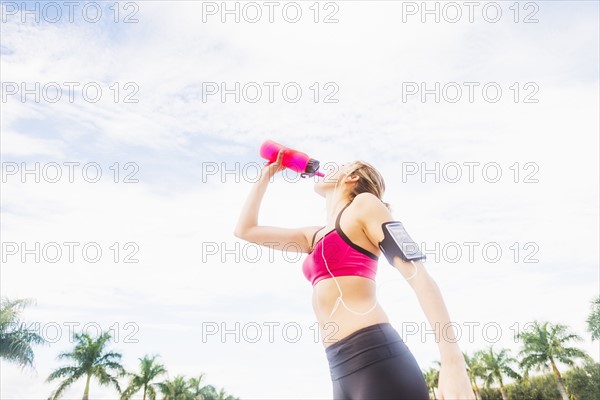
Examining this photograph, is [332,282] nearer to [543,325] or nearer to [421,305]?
[421,305]

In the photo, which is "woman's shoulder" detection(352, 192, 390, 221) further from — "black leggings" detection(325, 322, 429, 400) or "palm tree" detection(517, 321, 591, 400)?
"palm tree" detection(517, 321, 591, 400)

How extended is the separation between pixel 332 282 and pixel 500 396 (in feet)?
186

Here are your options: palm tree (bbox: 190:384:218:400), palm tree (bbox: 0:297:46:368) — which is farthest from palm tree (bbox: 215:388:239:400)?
palm tree (bbox: 0:297:46:368)

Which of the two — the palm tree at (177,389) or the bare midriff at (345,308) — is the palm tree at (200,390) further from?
the bare midriff at (345,308)

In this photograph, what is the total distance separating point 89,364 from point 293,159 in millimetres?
42037

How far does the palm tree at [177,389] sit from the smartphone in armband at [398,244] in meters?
57.5

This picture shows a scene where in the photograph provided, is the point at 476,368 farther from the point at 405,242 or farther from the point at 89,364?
the point at 405,242

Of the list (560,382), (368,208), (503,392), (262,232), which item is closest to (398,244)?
(368,208)

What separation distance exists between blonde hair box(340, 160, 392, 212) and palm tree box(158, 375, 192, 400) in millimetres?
56898

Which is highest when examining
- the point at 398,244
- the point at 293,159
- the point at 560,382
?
the point at 560,382

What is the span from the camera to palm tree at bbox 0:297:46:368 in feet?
94.3

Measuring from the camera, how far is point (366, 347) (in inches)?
87.4

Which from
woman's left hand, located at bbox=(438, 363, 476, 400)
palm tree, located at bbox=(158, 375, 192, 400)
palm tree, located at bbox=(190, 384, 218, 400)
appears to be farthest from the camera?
palm tree, located at bbox=(190, 384, 218, 400)

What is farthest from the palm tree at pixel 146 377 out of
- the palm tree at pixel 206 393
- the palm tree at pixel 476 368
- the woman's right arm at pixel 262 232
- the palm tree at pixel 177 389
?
the woman's right arm at pixel 262 232
